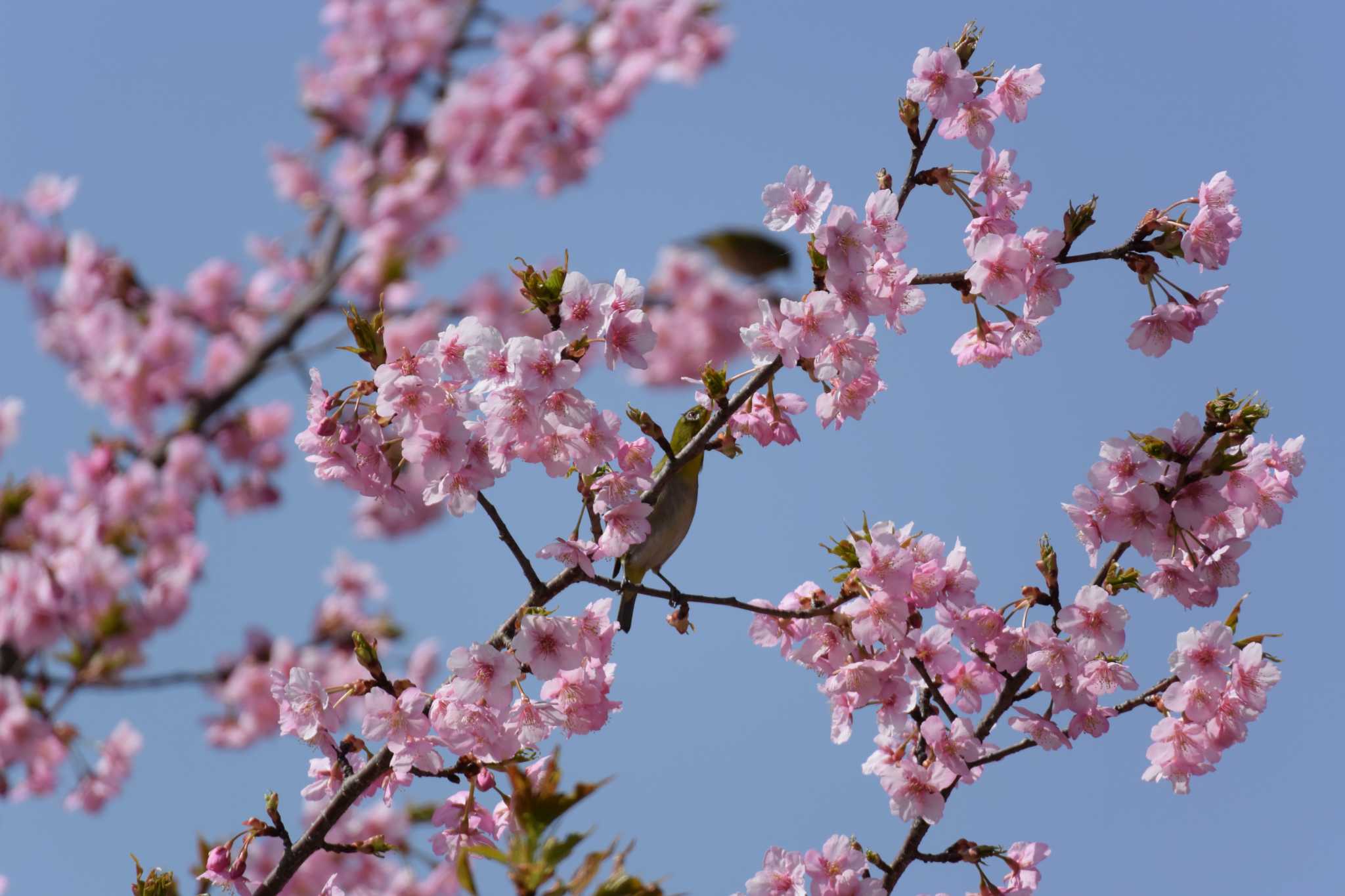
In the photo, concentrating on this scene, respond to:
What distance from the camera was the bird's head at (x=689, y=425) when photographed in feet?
11.9

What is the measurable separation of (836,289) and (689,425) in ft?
2.37

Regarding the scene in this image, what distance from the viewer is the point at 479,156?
10977mm

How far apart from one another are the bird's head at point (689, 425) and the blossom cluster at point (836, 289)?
15.7 inches

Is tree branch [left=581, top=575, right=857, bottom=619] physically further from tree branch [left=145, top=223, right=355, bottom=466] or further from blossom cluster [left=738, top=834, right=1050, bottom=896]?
tree branch [left=145, top=223, right=355, bottom=466]

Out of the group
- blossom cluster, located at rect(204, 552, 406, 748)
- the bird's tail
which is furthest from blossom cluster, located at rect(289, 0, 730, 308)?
the bird's tail

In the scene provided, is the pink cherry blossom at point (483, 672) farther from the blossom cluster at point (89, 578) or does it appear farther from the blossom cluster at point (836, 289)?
the blossom cluster at point (89, 578)

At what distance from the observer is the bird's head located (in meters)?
3.64

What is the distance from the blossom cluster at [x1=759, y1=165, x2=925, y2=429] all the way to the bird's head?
0.40m

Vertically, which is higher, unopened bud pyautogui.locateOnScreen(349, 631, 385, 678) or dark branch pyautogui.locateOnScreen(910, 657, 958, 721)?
unopened bud pyautogui.locateOnScreen(349, 631, 385, 678)

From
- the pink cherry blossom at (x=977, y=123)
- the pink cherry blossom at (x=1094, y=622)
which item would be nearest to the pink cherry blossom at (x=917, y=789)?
the pink cherry blossom at (x=1094, y=622)

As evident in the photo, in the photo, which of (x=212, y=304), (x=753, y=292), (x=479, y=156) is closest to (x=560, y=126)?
(x=479, y=156)

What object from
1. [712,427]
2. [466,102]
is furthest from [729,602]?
[466,102]

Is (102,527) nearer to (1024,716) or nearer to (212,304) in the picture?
(212,304)

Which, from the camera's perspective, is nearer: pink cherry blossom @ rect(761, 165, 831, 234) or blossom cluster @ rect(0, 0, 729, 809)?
pink cherry blossom @ rect(761, 165, 831, 234)
